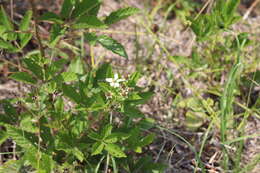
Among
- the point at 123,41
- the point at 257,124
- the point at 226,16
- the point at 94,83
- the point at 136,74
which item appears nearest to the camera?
the point at 136,74

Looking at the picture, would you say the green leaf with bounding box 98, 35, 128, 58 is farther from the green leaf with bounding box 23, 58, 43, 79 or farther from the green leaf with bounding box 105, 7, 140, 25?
the green leaf with bounding box 23, 58, 43, 79

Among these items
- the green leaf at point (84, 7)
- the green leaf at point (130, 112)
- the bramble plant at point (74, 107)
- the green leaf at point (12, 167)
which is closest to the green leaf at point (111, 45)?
the bramble plant at point (74, 107)

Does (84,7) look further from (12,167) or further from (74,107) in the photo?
(12,167)

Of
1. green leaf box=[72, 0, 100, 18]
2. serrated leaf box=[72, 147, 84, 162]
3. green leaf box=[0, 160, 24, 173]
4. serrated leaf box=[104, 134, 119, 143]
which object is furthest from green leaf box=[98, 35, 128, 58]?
green leaf box=[0, 160, 24, 173]

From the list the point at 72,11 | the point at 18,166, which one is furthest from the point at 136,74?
the point at 18,166

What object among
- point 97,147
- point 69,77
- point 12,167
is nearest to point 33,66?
point 69,77

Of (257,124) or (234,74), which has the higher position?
(234,74)

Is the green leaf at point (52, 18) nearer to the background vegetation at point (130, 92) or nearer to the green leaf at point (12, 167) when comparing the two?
the background vegetation at point (130, 92)

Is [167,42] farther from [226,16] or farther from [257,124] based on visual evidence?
[257,124]
